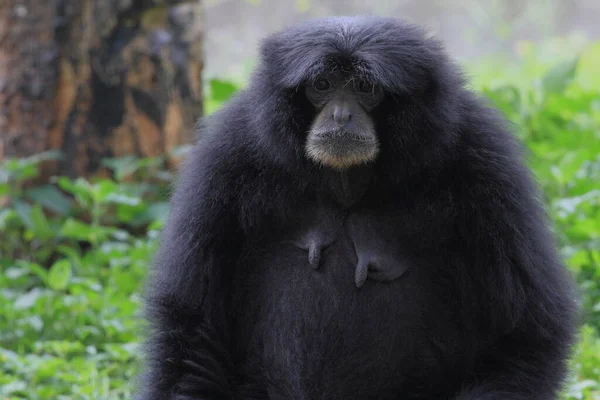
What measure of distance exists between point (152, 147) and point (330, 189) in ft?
14.4

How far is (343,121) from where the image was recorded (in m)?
4.93

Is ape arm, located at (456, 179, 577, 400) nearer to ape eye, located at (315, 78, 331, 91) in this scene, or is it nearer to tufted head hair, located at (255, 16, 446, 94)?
tufted head hair, located at (255, 16, 446, 94)

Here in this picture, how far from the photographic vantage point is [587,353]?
21.2 feet

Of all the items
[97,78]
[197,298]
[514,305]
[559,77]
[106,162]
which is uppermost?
[559,77]

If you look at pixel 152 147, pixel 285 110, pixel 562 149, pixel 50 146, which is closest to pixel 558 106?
pixel 562 149

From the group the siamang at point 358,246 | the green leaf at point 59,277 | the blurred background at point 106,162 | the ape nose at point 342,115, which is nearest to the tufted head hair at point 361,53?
the siamang at point 358,246

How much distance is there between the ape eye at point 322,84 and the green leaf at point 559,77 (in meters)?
6.02

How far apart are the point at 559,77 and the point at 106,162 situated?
197 inches

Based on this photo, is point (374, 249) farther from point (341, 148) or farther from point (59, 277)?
point (59, 277)

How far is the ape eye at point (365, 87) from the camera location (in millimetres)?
4943

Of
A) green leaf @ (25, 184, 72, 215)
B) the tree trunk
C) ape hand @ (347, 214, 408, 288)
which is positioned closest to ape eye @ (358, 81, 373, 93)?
ape hand @ (347, 214, 408, 288)

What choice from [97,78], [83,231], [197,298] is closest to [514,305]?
[197,298]

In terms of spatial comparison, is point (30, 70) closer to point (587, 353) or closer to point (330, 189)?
point (330, 189)

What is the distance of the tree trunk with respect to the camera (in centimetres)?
870
